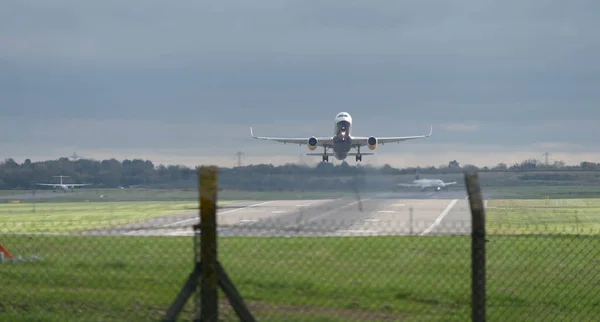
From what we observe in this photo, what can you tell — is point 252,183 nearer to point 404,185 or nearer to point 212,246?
point 212,246

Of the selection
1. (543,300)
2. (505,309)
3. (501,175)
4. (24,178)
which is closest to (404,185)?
(501,175)

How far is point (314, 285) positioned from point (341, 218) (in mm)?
3765

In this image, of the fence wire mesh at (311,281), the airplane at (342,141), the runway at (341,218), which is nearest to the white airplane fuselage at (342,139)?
the airplane at (342,141)

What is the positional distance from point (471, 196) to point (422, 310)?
12.6 ft

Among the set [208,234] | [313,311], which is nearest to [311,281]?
[313,311]

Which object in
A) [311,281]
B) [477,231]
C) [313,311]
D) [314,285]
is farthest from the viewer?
[311,281]

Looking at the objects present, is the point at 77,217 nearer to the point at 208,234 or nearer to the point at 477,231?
the point at 208,234

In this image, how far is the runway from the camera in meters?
7.47

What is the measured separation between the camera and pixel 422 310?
9.18m

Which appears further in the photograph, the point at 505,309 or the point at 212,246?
the point at 505,309

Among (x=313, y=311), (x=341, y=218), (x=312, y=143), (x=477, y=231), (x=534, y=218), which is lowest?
(x=313, y=311)

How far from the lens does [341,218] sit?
45.0 ft

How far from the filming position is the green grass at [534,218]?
2062cm

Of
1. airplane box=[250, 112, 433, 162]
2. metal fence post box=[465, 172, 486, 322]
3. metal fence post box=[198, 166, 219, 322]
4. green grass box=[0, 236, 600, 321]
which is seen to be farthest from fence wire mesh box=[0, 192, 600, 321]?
airplane box=[250, 112, 433, 162]
